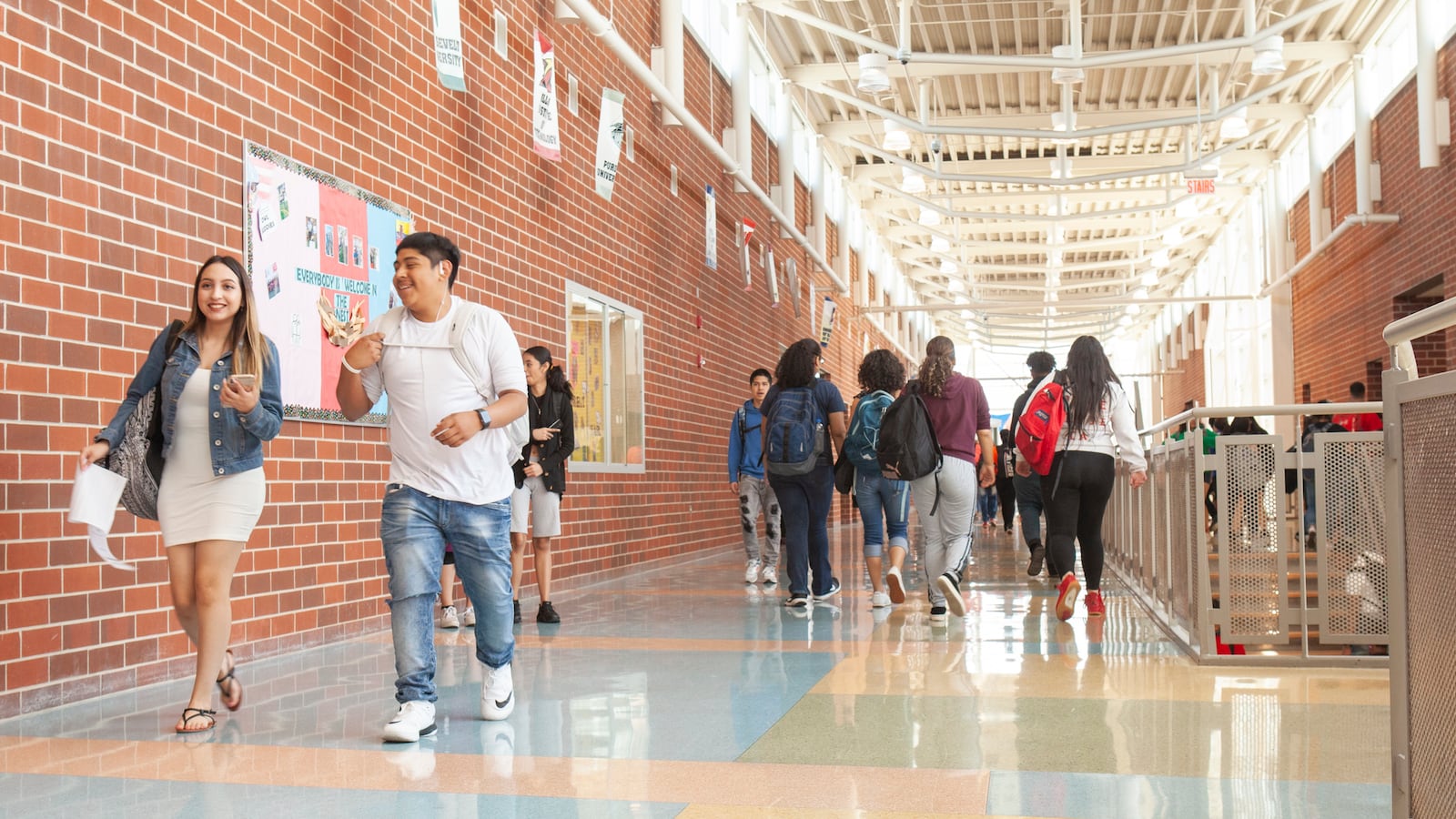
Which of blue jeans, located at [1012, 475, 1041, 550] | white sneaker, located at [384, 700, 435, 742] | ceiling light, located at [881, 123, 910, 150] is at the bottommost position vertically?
white sneaker, located at [384, 700, 435, 742]

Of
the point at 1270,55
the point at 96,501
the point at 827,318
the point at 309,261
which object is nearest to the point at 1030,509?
the point at 1270,55

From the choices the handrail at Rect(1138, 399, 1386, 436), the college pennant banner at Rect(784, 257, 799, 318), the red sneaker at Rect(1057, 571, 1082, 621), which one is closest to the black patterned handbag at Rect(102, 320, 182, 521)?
the handrail at Rect(1138, 399, 1386, 436)

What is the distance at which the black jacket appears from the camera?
686 cm

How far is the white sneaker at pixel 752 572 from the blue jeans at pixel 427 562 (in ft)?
18.0

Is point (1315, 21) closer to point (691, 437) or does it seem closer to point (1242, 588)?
point (691, 437)

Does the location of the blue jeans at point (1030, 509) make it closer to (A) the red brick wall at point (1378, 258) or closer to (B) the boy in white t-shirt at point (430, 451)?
(A) the red brick wall at point (1378, 258)

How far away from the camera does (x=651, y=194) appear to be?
38.6 feet

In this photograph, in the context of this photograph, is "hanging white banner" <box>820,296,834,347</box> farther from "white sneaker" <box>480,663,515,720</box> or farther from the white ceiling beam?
"white sneaker" <box>480,663,515,720</box>

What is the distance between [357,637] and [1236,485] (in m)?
4.14

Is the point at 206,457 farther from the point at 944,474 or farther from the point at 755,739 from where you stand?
the point at 944,474

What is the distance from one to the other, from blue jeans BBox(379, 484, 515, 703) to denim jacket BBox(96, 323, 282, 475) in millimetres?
474

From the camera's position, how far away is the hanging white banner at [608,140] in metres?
9.23

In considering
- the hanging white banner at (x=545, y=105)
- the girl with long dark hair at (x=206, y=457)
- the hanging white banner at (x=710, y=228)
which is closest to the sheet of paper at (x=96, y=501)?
the girl with long dark hair at (x=206, y=457)

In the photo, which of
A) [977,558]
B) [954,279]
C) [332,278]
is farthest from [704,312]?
[954,279]
